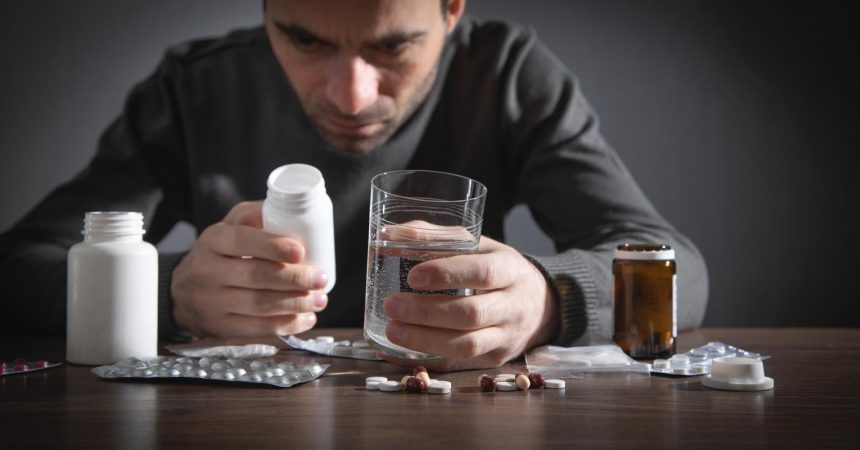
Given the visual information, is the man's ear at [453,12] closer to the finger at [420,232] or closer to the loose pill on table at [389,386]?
the finger at [420,232]

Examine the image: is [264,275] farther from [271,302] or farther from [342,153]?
[342,153]

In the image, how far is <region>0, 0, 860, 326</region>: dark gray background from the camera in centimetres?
256

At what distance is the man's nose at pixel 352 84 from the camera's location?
1430 millimetres

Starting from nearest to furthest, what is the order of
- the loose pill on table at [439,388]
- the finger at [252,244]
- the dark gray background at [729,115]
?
the loose pill on table at [439,388] < the finger at [252,244] < the dark gray background at [729,115]

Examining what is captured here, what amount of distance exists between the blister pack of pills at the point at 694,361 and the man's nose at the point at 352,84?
0.72m

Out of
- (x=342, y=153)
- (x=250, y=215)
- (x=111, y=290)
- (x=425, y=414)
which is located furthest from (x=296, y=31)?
(x=425, y=414)

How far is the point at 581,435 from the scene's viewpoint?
619 mm

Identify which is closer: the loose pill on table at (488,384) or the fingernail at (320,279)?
the loose pill on table at (488,384)

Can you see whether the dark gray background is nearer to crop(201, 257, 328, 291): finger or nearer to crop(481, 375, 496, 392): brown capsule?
crop(201, 257, 328, 291): finger

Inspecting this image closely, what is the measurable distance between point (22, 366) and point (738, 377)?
0.73m

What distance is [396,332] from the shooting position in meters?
0.85

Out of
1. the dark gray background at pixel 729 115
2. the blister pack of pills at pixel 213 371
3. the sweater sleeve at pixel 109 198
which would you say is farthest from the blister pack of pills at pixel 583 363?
the dark gray background at pixel 729 115

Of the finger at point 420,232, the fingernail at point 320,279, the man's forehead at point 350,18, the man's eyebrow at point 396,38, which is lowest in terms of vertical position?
the fingernail at point 320,279

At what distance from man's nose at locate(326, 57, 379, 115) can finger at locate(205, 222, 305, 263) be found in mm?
425
